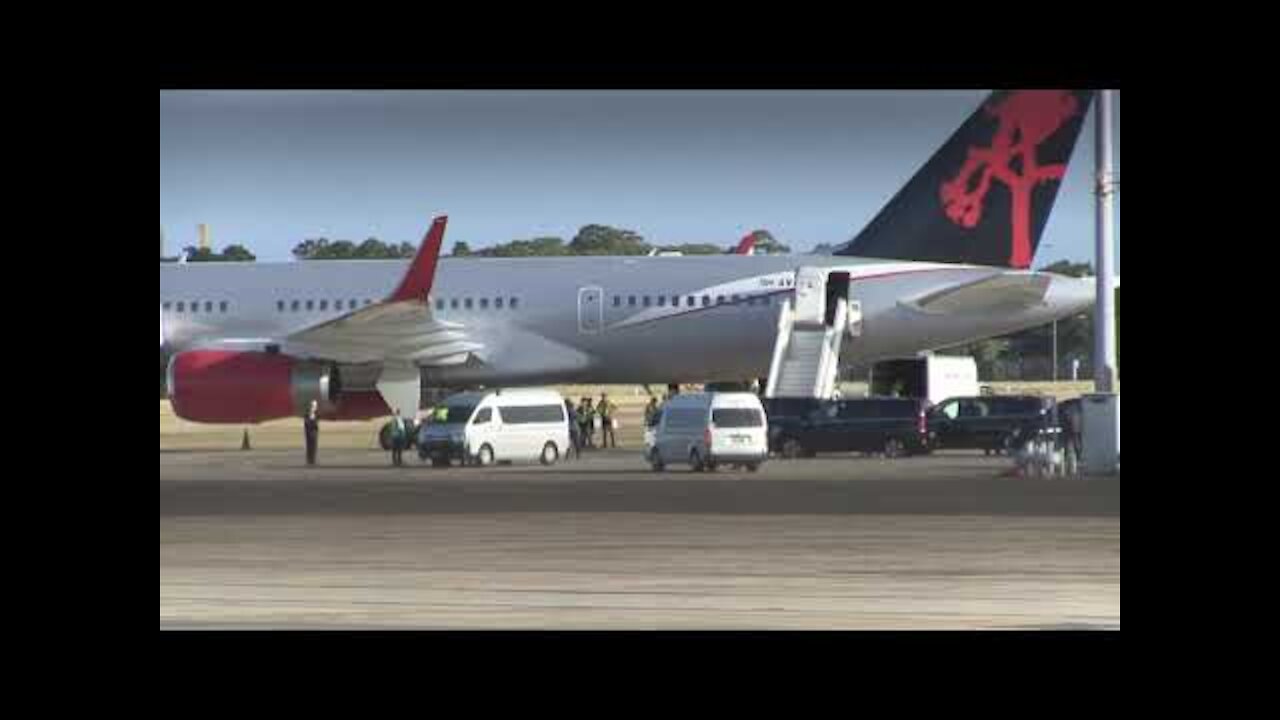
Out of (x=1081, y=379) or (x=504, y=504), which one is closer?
(x=504, y=504)

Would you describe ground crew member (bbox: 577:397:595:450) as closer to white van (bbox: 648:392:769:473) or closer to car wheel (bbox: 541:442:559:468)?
car wheel (bbox: 541:442:559:468)

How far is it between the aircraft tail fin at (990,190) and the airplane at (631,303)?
0.05 metres

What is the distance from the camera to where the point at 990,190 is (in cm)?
4812

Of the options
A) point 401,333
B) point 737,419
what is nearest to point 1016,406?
point 737,419

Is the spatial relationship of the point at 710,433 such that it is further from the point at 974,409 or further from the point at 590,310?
the point at 590,310

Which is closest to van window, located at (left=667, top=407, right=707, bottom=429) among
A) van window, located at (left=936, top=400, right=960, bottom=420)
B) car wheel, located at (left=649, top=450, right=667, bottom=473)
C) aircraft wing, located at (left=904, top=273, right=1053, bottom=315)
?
car wheel, located at (left=649, top=450, right=667, bottom=473)

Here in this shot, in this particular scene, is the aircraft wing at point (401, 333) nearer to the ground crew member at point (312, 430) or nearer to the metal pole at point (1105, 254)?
the ground crew member at point (312, 430)

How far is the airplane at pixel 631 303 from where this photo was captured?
4412 centimetres

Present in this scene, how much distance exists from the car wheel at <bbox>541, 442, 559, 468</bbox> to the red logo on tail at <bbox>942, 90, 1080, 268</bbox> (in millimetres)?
12563

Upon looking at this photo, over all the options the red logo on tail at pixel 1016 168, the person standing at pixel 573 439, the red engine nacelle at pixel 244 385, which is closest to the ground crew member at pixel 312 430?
the red engine nacelle at pixel 244 385

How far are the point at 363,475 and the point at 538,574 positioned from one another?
1751 centimetres
